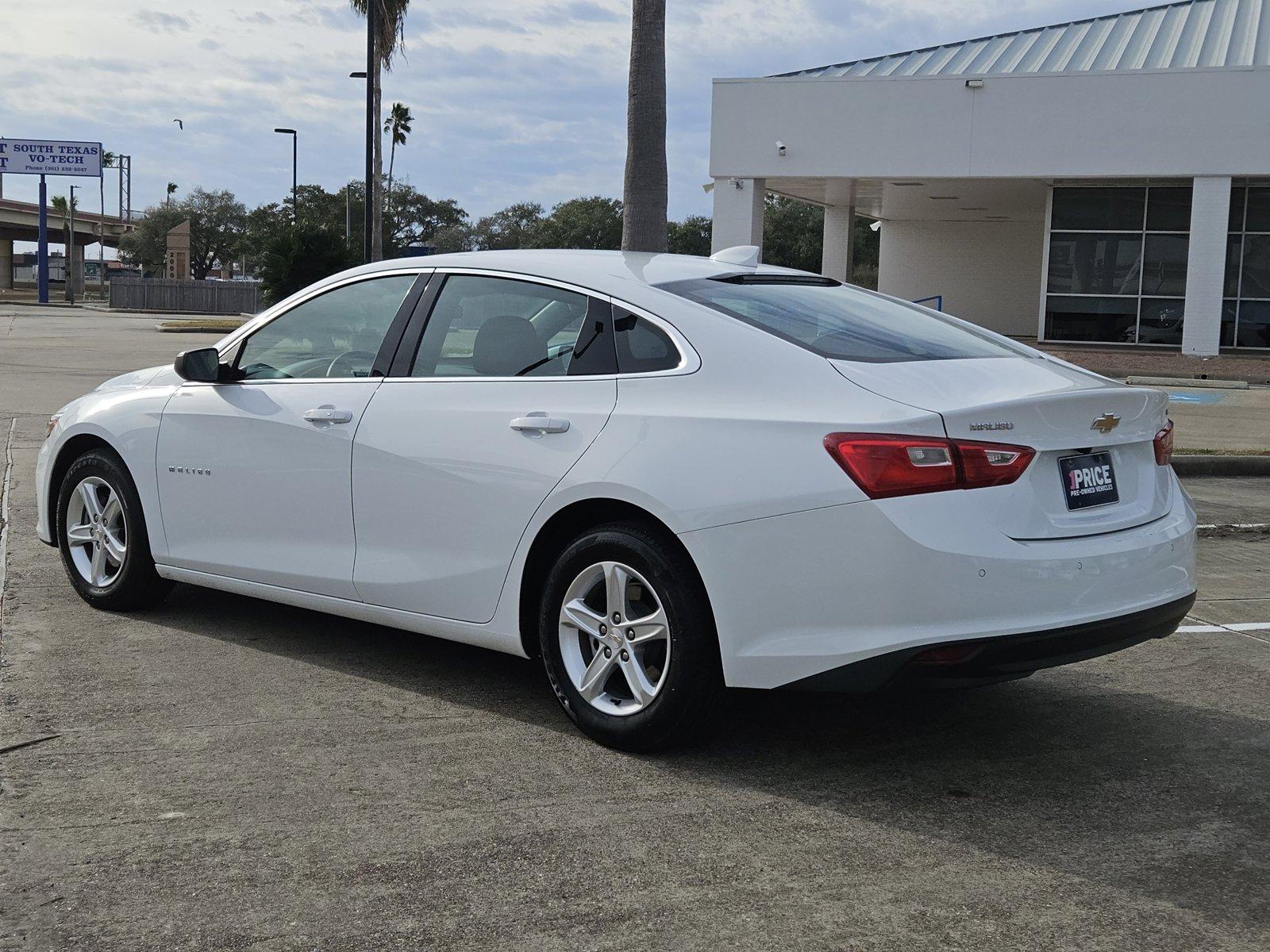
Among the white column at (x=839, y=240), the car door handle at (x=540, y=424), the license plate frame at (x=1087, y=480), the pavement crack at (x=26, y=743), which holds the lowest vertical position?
the pavement crack at (x=26, y=743)

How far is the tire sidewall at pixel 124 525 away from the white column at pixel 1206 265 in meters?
24.2

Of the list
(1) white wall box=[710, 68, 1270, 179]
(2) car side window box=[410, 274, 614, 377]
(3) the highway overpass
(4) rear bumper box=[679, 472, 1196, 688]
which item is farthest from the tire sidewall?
(3) the highway overpass

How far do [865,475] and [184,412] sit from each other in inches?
123

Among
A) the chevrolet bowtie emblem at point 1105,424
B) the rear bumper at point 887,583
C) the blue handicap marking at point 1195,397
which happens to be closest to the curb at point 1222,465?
the blue handicap marking at point 1195,397

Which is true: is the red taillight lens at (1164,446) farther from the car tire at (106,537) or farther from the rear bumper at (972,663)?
the car tire at (106,537)

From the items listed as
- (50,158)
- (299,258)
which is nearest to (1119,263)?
(299,258)

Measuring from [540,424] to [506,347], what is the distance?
1.43ft

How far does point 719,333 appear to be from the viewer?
4.33 m

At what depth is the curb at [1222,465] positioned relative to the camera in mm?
11383

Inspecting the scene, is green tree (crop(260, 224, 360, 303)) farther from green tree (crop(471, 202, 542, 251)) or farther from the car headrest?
green tree (crop(471, 202, 542, 251))

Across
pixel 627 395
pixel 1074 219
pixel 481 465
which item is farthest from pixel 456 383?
pixel 1074 219

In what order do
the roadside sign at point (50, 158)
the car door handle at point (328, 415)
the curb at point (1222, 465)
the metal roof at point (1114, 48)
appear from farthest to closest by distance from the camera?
the roadside sign at point (50, 158) < the metal roof at point (1114, 48) < the curb at point (1222, 465) < the car door handle at point (328, 415)

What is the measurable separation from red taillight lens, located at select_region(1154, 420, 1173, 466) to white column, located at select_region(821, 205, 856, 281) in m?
31.1

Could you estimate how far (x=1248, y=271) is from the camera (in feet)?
89.6
